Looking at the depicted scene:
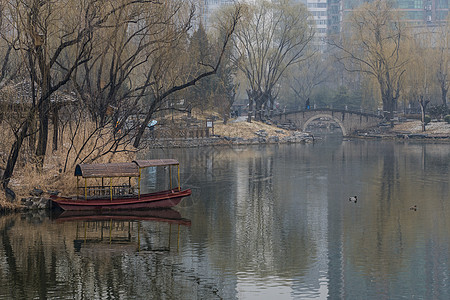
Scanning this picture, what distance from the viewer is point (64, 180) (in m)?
30.8

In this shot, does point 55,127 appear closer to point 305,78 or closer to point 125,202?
point 125,202

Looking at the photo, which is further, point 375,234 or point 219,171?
point 219,171

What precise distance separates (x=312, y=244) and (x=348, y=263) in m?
2.75

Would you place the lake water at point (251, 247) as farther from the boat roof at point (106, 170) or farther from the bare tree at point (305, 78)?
the bare tree at point (305, 78)

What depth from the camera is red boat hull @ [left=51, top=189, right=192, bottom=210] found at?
2856 centimetres

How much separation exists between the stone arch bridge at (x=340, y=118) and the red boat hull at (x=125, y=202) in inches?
2281

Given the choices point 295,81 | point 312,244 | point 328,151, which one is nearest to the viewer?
point 312,244

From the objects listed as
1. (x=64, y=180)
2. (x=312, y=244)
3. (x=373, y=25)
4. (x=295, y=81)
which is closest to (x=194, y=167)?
(x=64, y=180)

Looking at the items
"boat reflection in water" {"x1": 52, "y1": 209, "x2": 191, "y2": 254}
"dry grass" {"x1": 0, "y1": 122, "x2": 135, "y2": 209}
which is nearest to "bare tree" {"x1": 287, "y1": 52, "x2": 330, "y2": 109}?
"dry grass" {"x1": 0, "y1": 122, "x2": 135, "y2": 209}

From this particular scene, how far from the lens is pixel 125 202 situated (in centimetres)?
2919

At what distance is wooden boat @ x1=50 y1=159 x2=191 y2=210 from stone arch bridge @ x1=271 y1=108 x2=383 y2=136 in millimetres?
58060

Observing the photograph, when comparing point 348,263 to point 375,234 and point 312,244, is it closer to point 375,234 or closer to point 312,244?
point 312,244

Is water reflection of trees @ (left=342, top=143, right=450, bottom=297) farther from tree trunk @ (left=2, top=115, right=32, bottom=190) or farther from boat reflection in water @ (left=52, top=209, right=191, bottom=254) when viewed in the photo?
tree trunk @ (left=2, top=115, right=32, bottom=190)

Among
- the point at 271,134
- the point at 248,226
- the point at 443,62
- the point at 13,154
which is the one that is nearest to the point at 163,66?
the point at 13,154
